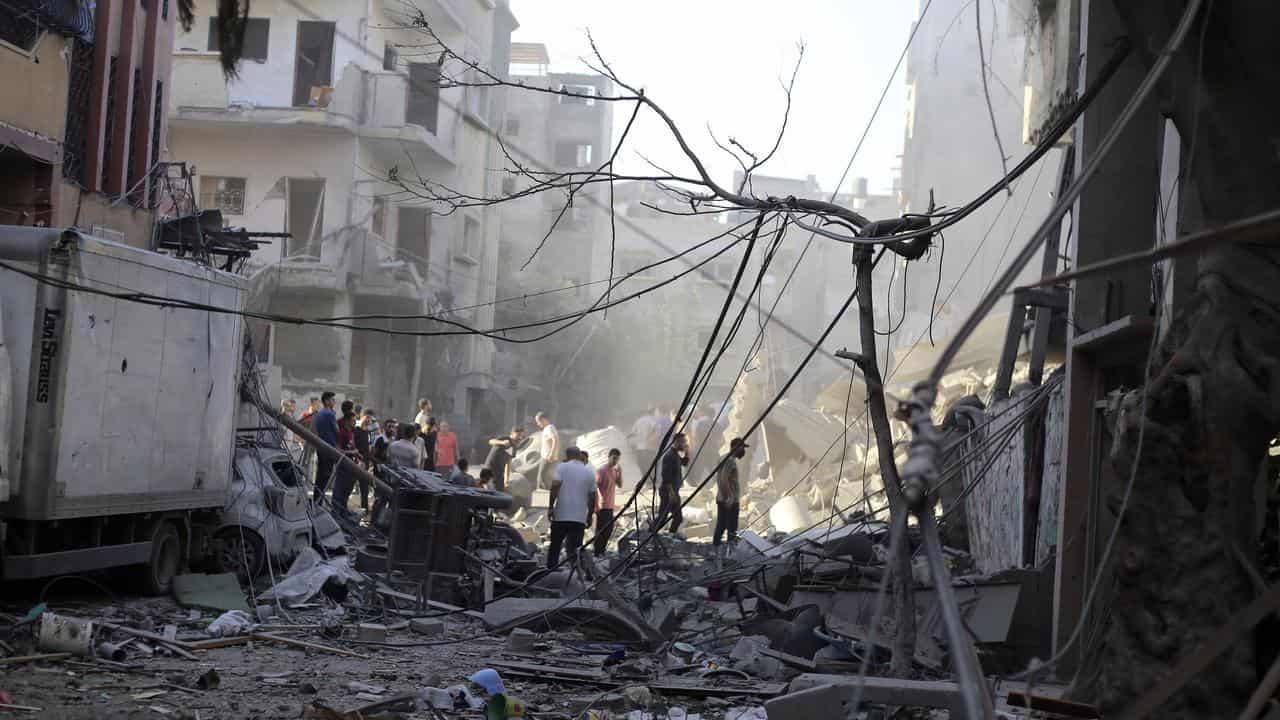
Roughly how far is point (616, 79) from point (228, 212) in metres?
25.3

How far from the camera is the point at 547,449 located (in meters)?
26.4

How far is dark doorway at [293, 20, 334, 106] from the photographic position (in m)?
30.4

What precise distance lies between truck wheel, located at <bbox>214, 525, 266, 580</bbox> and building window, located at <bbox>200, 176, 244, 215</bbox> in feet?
57.8

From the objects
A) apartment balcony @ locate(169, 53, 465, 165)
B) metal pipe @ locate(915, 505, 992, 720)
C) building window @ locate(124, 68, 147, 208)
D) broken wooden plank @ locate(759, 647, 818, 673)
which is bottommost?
broken wooden plank @ locate(759, 647, 818, 673)

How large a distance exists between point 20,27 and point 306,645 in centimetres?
960

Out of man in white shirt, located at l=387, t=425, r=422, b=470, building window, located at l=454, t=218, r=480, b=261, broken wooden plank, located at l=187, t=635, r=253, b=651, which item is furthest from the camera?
building window, located at l=454, t=218, r=480, b=261

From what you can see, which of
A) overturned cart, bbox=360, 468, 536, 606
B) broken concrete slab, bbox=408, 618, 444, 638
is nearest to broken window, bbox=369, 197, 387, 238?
overturned cart, bbox=360, 468, 536, 606

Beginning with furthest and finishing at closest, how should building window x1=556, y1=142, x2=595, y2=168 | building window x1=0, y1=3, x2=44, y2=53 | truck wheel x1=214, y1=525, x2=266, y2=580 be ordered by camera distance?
building window x1=556, y1=142, x2=595, y2=168 → building window x1=0, y1=3, x2=44, y2=53 → truck wheel x1=214, y1=525, x2=266, y2=580

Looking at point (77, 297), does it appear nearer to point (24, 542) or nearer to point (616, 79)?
point (24, 542)

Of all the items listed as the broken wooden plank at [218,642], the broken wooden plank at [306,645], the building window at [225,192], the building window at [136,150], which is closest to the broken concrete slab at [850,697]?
the broken wooden plank at [306,645]

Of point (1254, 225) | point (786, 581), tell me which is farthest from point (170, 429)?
point (1254, 225)

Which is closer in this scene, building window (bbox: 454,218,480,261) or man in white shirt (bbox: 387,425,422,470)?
man in white shirt (bbox: 387,425,422,470)

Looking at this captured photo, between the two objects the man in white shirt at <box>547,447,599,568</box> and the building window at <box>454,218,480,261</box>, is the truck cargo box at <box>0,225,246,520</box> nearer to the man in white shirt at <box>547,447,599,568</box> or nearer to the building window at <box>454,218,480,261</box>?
the man in white shirt at <box>547,447,599,568</box>

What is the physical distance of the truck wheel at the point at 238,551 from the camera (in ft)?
46.1
